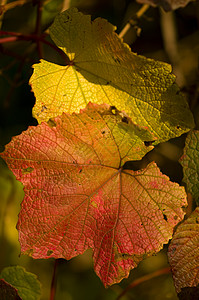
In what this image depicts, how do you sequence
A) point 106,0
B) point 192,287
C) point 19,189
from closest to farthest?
point 192,287 → point 19,189 → point 106,0

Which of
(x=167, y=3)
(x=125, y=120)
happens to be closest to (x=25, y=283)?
(x=125, y=120)

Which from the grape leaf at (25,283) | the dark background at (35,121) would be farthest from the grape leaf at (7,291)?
the dark background at (35,121)

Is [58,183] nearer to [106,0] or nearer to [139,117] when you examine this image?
[139,117]

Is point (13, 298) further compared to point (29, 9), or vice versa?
point (29, 9)

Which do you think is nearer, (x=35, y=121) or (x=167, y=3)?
(x=167, y=3)

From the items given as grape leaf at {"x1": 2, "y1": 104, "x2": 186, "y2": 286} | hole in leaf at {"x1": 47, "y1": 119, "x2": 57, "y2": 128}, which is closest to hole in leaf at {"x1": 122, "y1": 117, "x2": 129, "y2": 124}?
grape leaf at {"x1": 2, "y1": 104, "x2": 186, "y2": 286}

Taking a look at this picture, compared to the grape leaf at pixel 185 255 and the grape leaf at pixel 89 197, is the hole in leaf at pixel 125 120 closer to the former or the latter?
the grape leaf at pixel 89 197

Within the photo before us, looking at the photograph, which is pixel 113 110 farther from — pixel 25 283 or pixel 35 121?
pixel 35 121

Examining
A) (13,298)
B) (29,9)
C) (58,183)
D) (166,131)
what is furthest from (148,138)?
(29,9)
